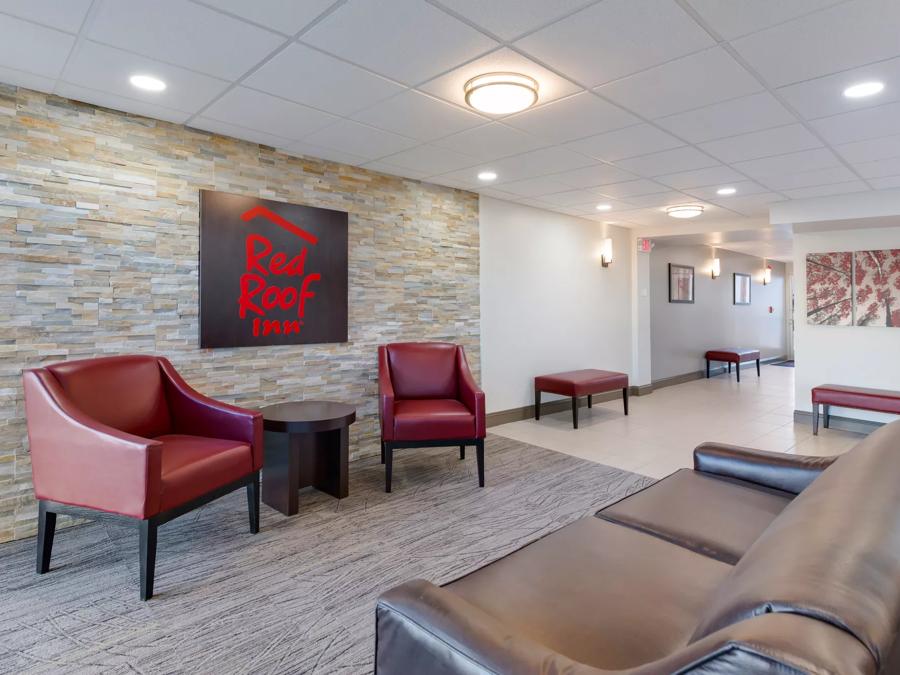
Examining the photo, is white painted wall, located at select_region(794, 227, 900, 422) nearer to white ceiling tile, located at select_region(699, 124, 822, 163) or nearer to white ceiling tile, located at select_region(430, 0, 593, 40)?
white ceiling tile, located at select_region(699, 124, 822, 163)

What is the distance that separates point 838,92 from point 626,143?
125 cm

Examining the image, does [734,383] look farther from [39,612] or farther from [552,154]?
[39,612]

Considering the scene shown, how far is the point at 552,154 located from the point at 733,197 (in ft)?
8.48

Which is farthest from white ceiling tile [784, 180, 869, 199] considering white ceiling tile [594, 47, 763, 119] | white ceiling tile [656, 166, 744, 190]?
white ceiling tile [594, 47, 763, 119]

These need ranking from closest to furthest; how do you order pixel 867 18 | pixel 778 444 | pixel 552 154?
pixel 867 18 → pixel 552 154 → pixel 778 444

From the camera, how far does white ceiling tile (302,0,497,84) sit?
6.89ft

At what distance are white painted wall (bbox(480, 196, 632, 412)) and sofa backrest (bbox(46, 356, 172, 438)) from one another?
320 cm

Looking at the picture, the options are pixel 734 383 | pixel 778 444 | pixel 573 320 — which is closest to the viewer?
pixel 778 444

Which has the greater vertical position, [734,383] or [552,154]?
[552,154]

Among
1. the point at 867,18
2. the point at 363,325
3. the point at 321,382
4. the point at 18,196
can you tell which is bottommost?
the point at 321,382

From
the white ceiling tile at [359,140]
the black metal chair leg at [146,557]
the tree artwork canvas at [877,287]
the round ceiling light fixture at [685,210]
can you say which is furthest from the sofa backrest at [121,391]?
the tree artwork canvas at [877,287]

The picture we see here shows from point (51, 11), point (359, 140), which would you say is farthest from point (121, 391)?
point (359, 140)

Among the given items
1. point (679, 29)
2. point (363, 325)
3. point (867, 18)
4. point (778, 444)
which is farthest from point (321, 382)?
point (778, 444)

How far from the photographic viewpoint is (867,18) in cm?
210
